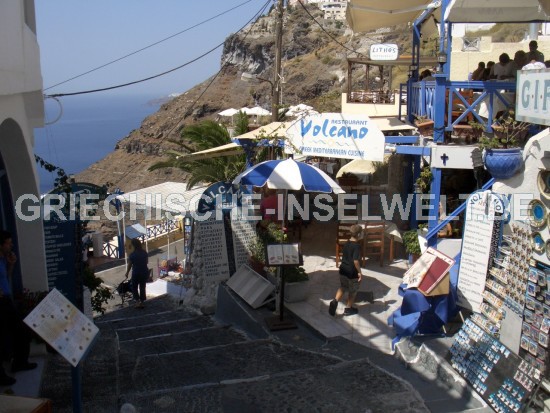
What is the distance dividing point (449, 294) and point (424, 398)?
6.12ft

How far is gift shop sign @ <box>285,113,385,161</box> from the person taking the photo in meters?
10.2

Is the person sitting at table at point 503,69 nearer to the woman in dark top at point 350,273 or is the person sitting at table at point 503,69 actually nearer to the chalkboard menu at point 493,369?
the woman in dark top at point 350,273

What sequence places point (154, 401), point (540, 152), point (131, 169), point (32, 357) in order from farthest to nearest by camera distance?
point (131, 169), point (32, 357), point (540, 152), point (154, 401)

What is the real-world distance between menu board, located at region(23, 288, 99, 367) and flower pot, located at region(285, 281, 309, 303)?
4.54m

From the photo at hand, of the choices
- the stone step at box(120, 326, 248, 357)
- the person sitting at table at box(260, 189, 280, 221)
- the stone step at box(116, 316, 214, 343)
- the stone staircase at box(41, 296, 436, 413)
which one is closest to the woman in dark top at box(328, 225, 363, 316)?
the stone staircase at box(41, 296, 436, 413)

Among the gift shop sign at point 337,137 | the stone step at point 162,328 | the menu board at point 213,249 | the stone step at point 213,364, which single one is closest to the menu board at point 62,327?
the stone step at point 213,364

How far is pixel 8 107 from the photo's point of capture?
6496mm

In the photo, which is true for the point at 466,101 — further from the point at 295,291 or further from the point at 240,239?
the point at 240,239

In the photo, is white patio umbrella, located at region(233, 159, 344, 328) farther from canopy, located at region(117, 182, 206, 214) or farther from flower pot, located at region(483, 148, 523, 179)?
canopy, located at region(117, 182, 206, 214)

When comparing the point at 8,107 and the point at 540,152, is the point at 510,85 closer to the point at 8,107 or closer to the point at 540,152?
the point at 540,152

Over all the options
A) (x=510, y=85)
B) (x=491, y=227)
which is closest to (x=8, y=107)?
(x=491, y=227)

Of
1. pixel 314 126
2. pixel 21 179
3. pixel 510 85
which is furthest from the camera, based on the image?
pixel 314 126

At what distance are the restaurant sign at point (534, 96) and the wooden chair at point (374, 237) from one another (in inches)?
186

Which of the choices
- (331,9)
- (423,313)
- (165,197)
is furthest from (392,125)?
(331,9)
